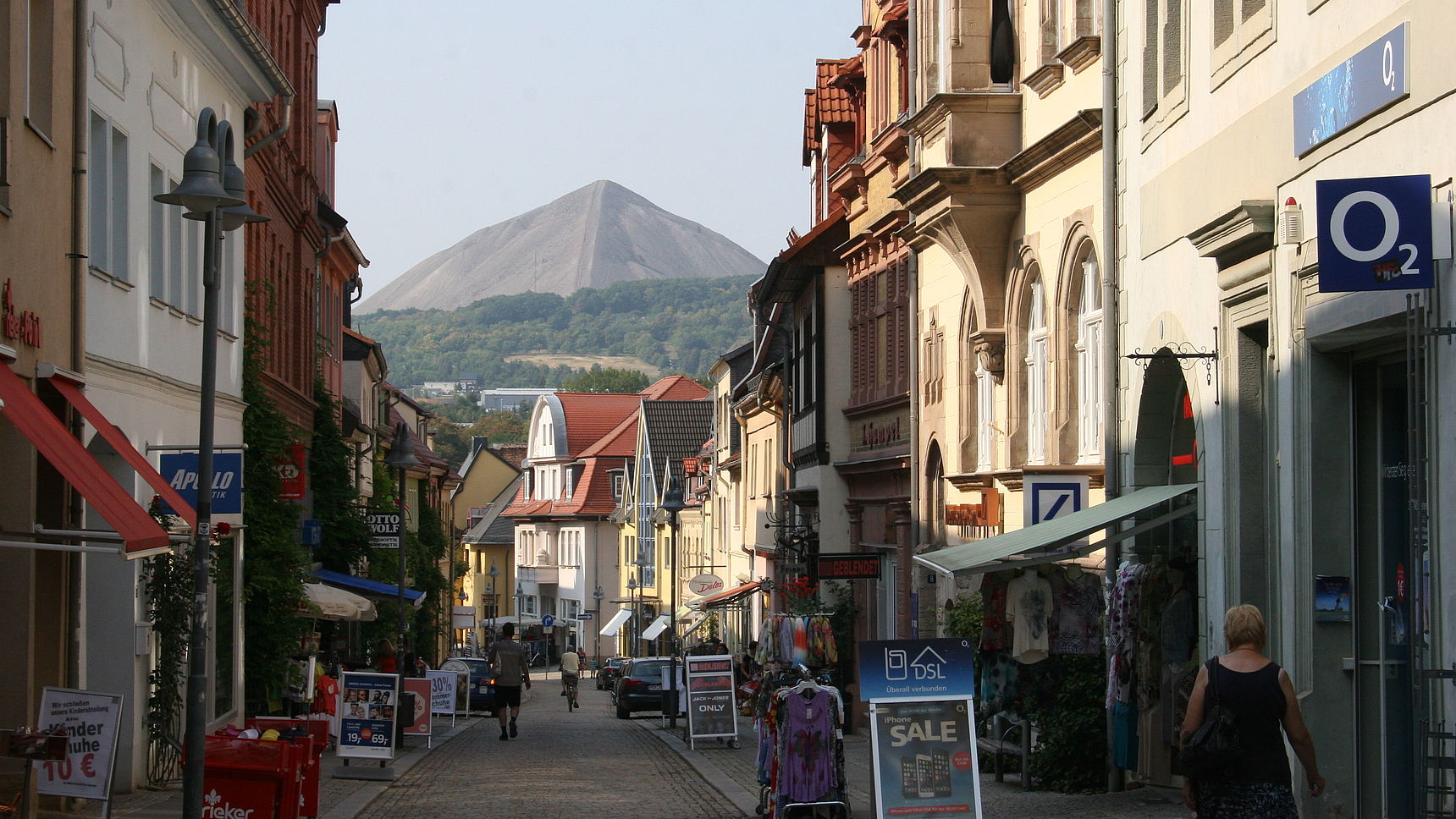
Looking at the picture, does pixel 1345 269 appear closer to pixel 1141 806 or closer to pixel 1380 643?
pixel 1380 643

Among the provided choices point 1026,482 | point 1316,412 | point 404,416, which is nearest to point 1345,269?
point 1316,412

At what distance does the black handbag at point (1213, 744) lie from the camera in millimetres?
8531

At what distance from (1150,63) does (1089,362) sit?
13.2 feet

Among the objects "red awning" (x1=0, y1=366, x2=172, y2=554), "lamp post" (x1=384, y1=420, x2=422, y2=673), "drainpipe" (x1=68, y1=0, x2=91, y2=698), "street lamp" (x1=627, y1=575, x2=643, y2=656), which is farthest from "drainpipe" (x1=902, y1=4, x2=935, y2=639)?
"street lamp" (x1=627, y1=575, x2=643, y2=656)

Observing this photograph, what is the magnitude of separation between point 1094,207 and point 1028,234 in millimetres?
2603

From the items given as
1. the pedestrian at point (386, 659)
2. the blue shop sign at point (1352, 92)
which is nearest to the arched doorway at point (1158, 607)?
the blue shop sign at point (1352, 92)

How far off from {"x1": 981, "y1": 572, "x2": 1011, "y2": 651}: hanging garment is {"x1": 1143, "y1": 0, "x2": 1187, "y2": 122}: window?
4544 millimetres

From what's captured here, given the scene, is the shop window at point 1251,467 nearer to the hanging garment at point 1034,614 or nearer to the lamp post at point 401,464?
A: the hanging garment at point 1034,614

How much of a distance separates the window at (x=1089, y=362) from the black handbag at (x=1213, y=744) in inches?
379

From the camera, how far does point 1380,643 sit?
35.8 feet

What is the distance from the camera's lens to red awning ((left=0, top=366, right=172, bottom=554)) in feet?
35.3

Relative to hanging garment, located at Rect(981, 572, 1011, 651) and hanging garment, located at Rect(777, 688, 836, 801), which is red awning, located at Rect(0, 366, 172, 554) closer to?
hanging garment, located at Rect(777, 688, 836, 801)

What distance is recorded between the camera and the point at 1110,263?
1636cm

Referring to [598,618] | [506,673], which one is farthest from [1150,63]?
[598,618]
